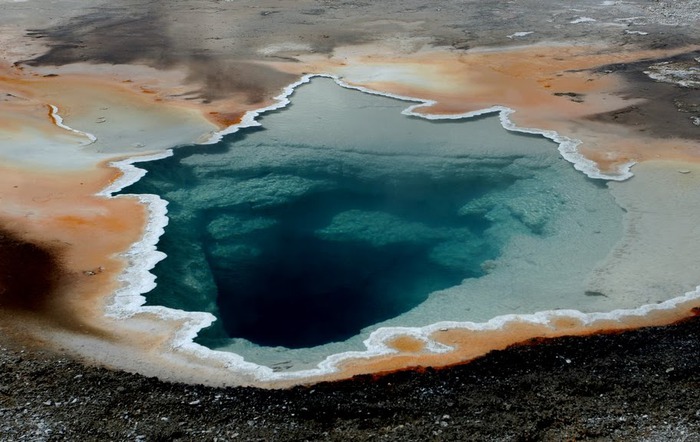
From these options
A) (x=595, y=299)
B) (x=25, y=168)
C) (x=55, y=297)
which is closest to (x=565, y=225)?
(x=595, y=299)

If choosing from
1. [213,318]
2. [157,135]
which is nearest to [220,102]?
[157,135]

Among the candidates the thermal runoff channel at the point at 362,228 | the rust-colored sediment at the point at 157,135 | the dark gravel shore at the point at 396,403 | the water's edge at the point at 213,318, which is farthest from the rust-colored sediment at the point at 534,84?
the dark gravel shore at the point at 396,403

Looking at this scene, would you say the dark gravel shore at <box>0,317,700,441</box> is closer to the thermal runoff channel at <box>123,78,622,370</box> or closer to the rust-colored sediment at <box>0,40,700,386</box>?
the rust-colored sediment at <box>0,40,700,386</box>

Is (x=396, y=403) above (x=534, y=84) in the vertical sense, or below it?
below

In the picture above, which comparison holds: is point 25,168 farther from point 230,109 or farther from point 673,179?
point 673,179

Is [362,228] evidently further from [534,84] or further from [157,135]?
[534,84]

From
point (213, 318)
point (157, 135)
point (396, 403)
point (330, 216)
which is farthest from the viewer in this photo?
point (157, 135)

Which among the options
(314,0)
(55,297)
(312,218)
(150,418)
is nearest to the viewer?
(150,418)
